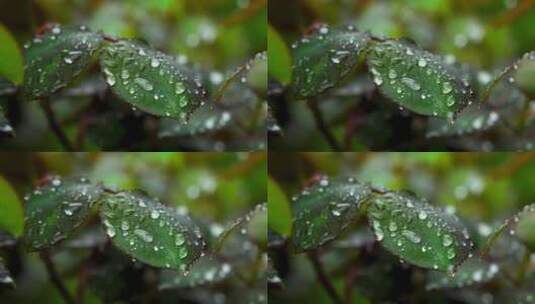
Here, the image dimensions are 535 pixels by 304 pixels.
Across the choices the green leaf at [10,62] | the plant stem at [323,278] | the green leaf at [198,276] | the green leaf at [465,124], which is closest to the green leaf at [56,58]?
the green leaf at [10,62]

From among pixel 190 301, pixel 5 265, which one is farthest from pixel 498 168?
pixel 5 265

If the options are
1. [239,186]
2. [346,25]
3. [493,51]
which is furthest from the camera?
[493,51]

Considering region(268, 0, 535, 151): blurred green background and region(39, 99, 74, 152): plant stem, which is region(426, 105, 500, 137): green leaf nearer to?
region(268, 0, 535, 151): blurred green background

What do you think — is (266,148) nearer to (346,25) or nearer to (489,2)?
(346,25)

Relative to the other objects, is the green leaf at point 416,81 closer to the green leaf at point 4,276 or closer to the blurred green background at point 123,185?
the blurred green background at point 123,185

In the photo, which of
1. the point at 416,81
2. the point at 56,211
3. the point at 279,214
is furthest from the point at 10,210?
the point at 416,81

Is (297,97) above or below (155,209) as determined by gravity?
above
